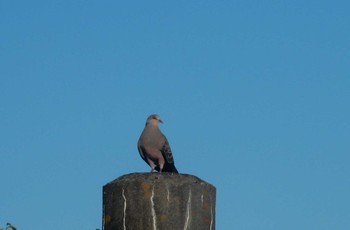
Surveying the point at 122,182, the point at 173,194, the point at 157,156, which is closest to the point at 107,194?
the point at 122,182

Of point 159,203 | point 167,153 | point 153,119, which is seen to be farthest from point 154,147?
point 159,203

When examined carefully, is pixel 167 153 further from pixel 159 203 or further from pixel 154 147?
pixel 159 203

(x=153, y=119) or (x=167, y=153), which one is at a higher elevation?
(x=153, y=119)

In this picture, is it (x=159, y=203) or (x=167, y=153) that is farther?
(x=167, y=153)

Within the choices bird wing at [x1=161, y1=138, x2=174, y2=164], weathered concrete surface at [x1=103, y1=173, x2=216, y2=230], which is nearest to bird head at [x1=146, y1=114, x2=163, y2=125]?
bird wing at [x1=161, y1=138, x2=174, y2=164]

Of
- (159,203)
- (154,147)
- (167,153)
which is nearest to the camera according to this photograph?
A: (159,203)

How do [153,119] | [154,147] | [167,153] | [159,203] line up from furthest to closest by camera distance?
1. [153,119]
2. [167,153]
3. [154,147]
4. [159,203]

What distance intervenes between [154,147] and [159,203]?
304cm

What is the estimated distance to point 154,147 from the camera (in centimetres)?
932

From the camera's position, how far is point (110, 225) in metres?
6.47

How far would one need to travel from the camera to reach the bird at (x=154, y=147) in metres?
9.33

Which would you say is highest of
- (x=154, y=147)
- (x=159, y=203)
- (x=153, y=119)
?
(x=153, y=119)

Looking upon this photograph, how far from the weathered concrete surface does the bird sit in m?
2.70

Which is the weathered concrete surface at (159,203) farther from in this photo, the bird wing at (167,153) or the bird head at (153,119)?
the bird head at (153,119)
